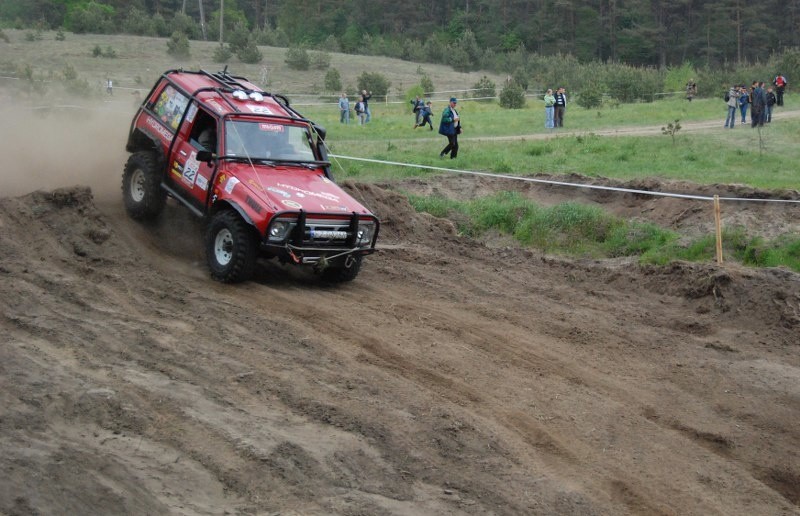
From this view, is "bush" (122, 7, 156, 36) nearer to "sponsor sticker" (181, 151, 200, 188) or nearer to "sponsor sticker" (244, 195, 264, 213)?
"sponsor sticker" (181, 151, 200, 188)

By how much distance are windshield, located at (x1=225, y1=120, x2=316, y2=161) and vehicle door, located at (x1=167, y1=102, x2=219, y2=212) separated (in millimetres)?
239

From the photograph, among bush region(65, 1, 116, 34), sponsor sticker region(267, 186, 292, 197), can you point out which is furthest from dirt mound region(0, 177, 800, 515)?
bush region(65, 1, 116, 34)

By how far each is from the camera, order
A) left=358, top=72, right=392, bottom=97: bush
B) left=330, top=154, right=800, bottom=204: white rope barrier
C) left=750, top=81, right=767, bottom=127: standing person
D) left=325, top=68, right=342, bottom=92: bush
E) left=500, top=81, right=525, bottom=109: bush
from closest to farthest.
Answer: left=330, top=154, right=800, bottom=204: white rope barrier → left=750, top=81, right=767, bottom=127: standing person → left=500, top=81, right=525, bottom=109: bush → left=358, top=72, right=392, bottom=97: bush → left=325, top=68, right=342, bottom=92: bush

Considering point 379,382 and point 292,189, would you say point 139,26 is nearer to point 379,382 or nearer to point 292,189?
point 292,189

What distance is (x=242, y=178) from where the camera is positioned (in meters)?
12.6

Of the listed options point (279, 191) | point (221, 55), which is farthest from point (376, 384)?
point (221, 55)

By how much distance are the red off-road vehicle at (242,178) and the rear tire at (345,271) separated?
2 cm

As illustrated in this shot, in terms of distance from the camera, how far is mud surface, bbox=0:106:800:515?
6855mm

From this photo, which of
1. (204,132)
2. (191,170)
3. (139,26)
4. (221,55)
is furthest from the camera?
(139,26)

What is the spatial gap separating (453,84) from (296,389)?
57034 mm

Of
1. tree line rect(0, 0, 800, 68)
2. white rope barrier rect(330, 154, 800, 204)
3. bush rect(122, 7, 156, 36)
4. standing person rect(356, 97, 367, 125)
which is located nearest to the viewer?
white rope barrier rect(330, 154, 800, 204)

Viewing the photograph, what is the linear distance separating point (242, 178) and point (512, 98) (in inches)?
1312

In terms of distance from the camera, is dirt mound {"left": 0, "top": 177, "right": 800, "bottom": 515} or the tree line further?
the tree line

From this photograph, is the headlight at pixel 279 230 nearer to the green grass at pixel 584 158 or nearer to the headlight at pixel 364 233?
the headlight at pixel 364 233
